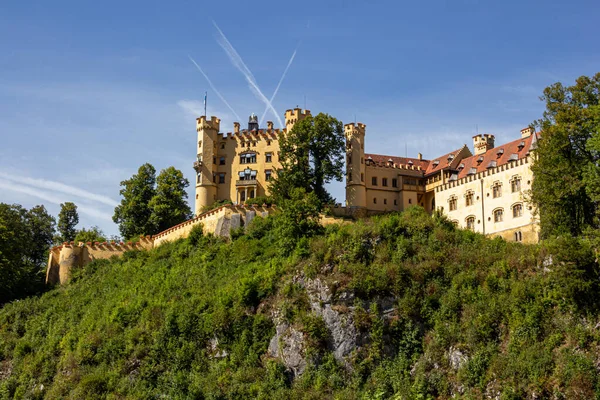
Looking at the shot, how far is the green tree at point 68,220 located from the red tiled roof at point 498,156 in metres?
39.3

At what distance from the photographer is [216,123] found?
78312mm

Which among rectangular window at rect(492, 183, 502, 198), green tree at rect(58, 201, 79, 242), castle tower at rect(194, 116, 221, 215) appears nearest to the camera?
rectangular window at rect(492, 183, 502, 198)

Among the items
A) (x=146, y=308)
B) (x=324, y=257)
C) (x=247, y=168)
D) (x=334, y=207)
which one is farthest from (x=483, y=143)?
(x=146, y=308)

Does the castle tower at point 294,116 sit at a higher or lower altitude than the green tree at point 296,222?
higher

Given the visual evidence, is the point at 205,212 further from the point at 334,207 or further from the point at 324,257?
the point at 324,257

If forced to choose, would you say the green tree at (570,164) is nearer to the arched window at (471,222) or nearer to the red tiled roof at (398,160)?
the arched window at (471,222)

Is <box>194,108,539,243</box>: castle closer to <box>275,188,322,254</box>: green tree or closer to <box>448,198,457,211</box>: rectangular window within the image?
<box>448,198,457,211</box>: rectangular window

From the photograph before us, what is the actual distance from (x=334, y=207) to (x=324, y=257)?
47.2 ft

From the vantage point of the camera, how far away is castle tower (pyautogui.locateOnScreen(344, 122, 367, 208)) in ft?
235

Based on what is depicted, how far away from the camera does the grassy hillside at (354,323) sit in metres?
44.2

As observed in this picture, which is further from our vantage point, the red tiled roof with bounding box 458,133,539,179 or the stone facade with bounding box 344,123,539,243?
the red tiled roof with bounding box 458,133,539,179

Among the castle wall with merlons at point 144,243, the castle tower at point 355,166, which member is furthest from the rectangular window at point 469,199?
the castle wall with merlons at point 144,243

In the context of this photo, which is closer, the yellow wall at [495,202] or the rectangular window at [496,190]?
the yellow wall at [495,202]

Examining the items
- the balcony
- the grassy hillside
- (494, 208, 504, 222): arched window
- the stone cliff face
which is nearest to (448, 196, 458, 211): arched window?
(494, 208, 504, 222): arched window
